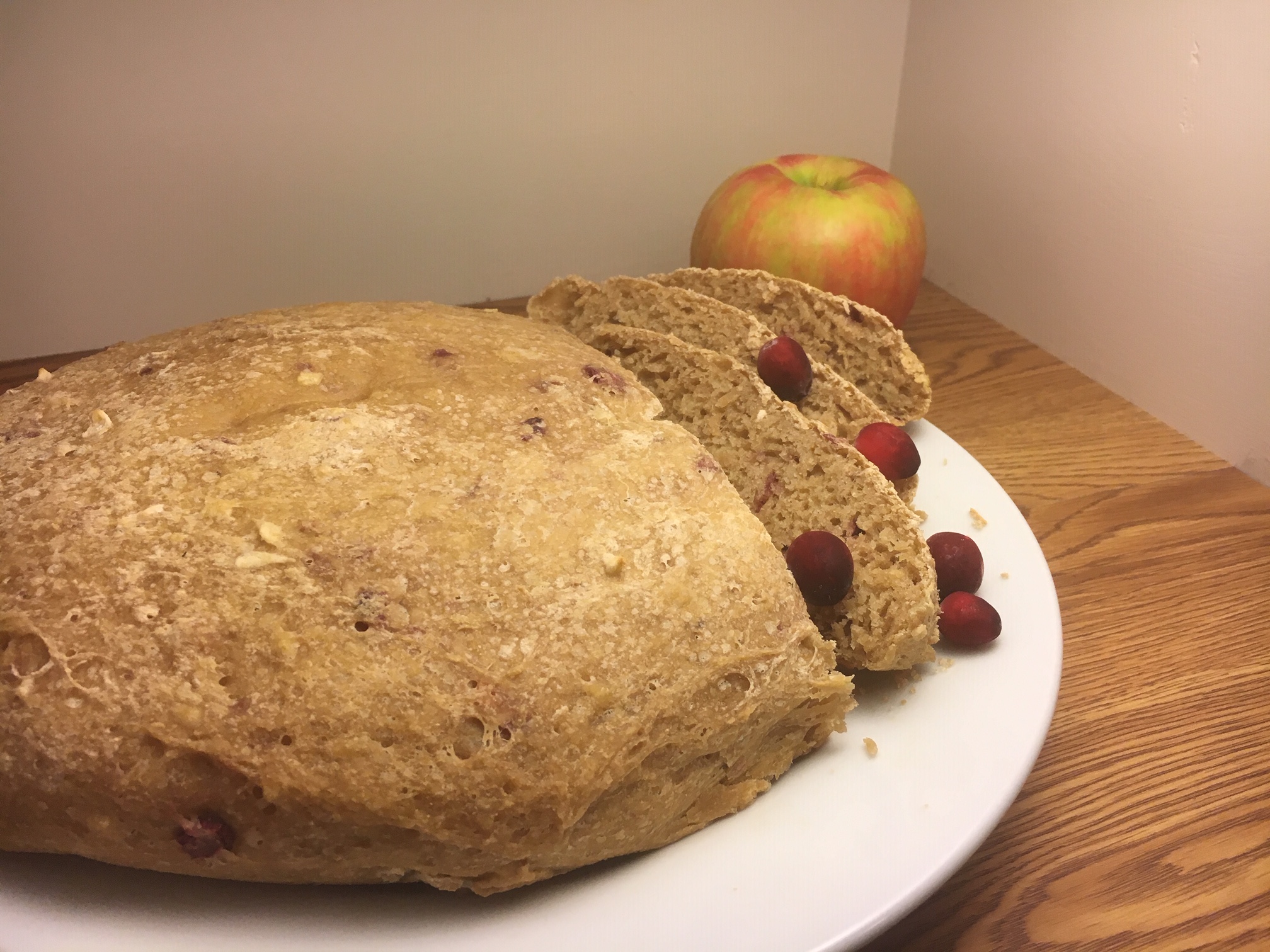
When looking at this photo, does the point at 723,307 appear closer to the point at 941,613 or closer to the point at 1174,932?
the point at 941,613

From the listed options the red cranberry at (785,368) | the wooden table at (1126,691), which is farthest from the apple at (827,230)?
the red cranberry at (785,368)

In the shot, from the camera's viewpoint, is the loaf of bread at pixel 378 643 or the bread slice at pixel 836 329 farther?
the bread slice at pixel 836 329

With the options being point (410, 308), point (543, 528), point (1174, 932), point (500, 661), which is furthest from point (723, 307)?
point (1174, 932)

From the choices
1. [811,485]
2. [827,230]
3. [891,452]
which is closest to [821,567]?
[811,485]

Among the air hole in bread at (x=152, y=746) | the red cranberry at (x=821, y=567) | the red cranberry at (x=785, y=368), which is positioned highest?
the red cranberry at (x=785, y=368)

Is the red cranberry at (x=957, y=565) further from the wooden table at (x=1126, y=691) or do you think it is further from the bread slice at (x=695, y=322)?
the wooden table at (x=1126, y=691)

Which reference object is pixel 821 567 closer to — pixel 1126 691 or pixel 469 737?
pixel 469 737
